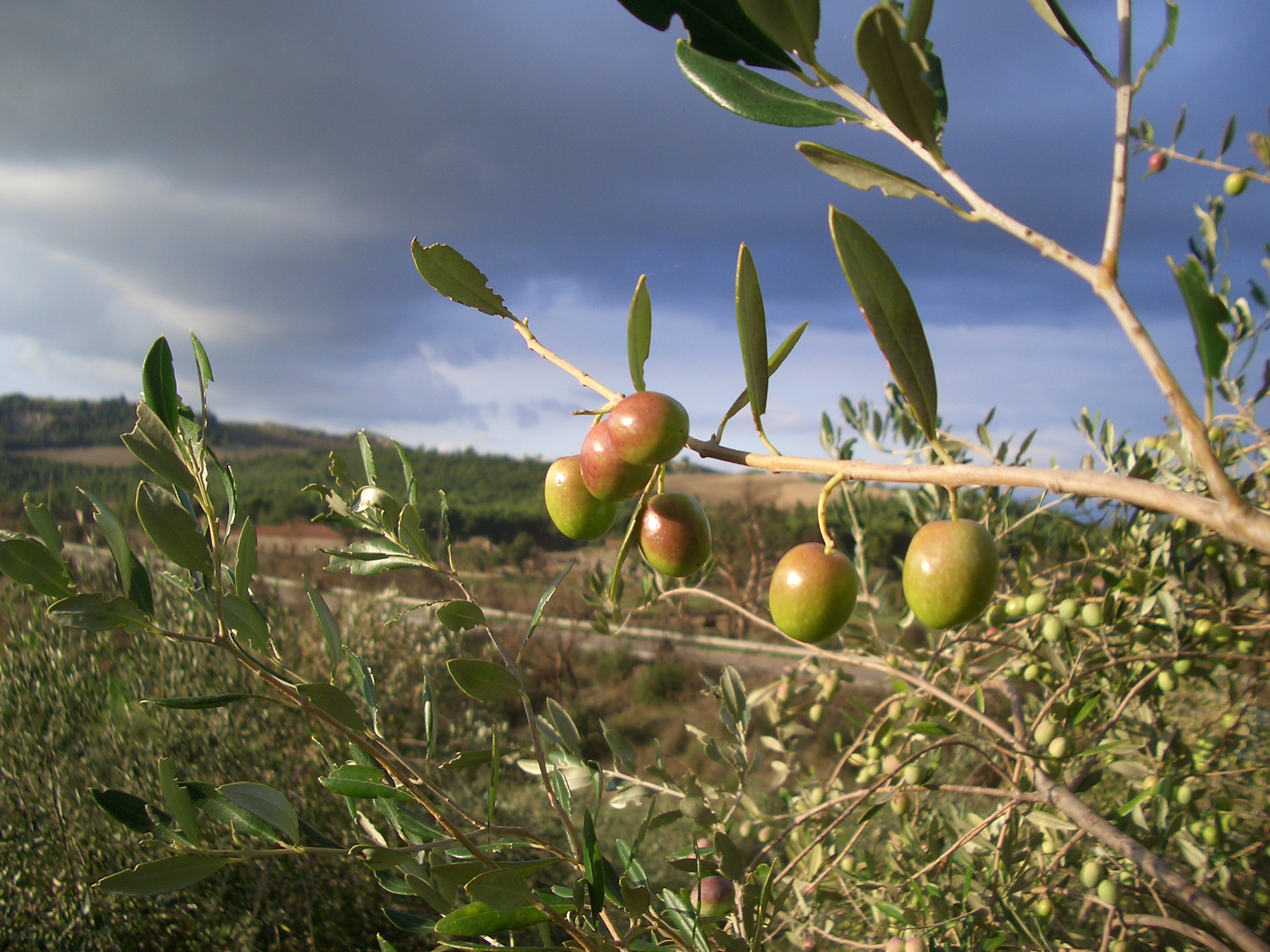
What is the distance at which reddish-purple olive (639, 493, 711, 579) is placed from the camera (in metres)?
0.80

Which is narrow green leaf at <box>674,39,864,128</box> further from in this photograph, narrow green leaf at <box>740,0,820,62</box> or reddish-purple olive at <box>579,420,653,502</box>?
reddish-purple olive at <box>579,420,653,502</box>

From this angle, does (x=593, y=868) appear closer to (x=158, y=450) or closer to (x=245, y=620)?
(x=245, y=620)

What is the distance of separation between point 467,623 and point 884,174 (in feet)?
2.17

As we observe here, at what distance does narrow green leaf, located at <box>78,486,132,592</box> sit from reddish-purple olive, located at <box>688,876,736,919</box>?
90cm

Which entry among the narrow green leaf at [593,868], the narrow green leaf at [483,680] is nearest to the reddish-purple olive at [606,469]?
the narrow green leaf at [483,680]

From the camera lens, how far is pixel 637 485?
0.80 m

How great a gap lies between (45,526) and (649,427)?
0.70m

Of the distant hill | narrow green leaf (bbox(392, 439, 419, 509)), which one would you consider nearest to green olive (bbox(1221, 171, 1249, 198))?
narrow green leaf (bbox(392, 439, 419, 509))

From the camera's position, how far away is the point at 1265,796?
2986 mm

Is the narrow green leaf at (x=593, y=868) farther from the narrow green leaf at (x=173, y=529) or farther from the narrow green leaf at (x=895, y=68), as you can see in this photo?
the narrow green leaf at (x=895, y=68)

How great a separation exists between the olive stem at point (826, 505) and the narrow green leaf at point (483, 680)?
38 centimetres

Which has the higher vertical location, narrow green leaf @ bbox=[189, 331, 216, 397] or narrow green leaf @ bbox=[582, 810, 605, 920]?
narrow green leaf @ bbox=[189, 331, 216, 397]

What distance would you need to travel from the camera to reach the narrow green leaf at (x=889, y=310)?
54 cm

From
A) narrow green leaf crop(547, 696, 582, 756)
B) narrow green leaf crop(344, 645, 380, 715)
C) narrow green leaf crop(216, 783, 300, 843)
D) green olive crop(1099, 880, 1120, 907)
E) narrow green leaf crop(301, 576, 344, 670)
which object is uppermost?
narrow green leaf crop(301, 576, 344, 670)
